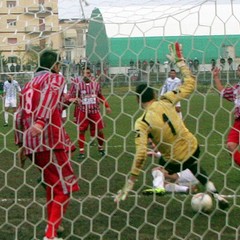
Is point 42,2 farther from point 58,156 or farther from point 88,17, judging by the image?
point 58,156

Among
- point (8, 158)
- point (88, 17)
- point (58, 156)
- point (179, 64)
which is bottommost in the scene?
point (8, 158)

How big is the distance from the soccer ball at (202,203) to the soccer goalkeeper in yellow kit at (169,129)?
9 cm

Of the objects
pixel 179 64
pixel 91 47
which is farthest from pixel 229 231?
pixel 91 47

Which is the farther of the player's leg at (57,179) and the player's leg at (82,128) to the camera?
the player's leg at (82,128)

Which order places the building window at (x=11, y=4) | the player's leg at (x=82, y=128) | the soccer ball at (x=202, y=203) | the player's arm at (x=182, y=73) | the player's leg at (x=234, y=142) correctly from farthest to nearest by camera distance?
the player's leg at (x=82, y=128) < the player's leg at (x=234, y=142) < the soccer ball at (x=202, y=203) < the building window at (x=11, y=4) < the player's arm at (x=182, y=73)

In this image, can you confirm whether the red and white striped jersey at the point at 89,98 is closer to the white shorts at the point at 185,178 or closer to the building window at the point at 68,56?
the white shorts at the point at 185,178

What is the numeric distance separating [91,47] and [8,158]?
15.8 ft

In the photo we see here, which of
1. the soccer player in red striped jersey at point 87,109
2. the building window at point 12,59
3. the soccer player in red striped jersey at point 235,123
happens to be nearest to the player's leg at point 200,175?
the soccer player in red striped jersey at point 235,123

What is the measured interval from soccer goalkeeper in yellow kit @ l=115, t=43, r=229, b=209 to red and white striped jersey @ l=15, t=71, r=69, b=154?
622 millimetres

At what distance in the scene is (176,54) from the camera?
4.55 metres

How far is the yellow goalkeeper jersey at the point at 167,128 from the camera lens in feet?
15.8

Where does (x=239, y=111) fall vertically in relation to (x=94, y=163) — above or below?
above

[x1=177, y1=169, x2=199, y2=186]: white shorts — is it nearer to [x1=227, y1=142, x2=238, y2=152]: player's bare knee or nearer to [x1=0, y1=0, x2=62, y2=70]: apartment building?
[x1=227, y1=142, x2=238, y2=152]: player's bare knee

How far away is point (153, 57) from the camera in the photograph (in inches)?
180
